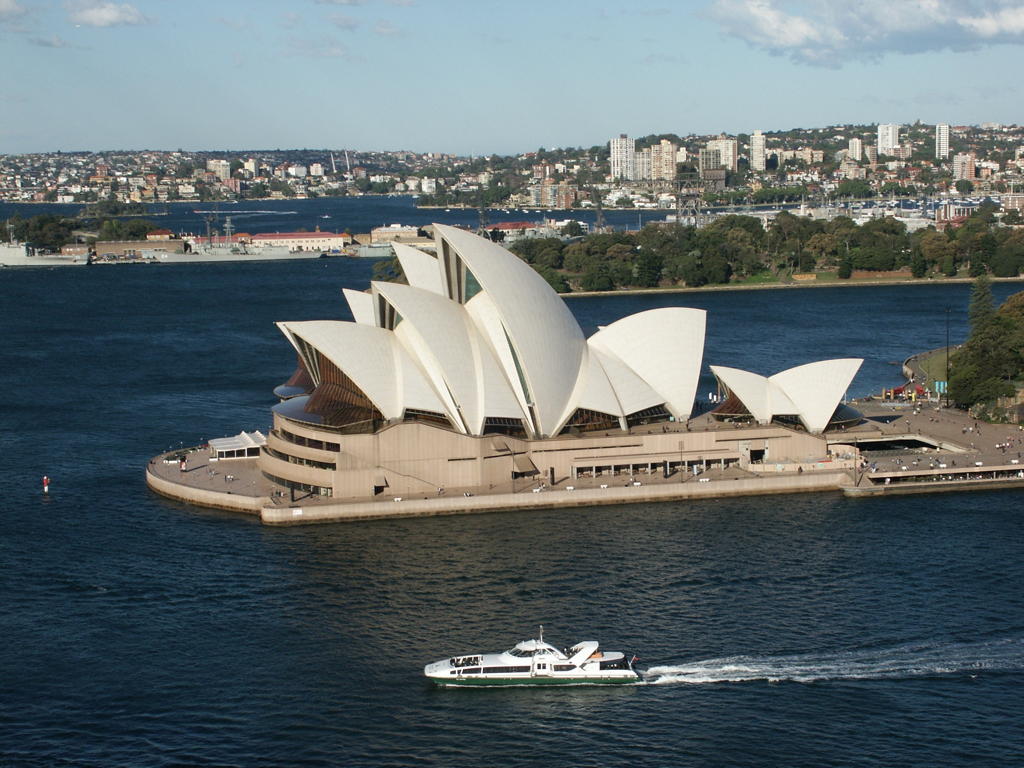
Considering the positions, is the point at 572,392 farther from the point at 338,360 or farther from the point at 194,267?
the point at 194,267

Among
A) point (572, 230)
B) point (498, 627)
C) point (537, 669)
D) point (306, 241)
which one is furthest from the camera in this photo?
point (572, 230)

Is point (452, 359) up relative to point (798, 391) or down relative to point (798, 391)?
up

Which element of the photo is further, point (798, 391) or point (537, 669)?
point (798, 391)

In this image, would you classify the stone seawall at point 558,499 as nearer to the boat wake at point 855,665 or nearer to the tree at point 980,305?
the boat wake at point 855,665

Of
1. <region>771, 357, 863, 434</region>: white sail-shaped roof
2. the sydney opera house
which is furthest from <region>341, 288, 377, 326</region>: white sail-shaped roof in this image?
<region>771, 357, 863, 434</region>: white sail-shaped roof

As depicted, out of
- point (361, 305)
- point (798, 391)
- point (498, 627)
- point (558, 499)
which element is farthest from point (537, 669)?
point (361, 305)

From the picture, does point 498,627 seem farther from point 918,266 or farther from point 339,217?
point 339,217
